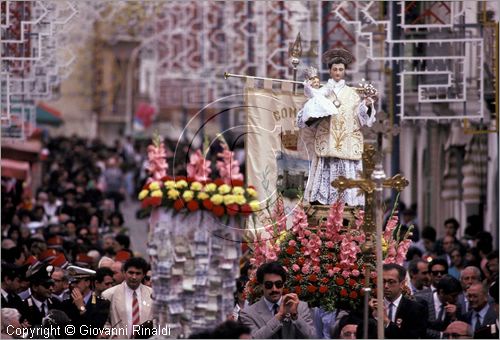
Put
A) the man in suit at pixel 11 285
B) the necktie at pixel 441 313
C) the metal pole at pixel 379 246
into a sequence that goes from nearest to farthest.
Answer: the metal pole at pixel 379 246
the necktie at pixel 441 313
the man in suit at pixel 11 285

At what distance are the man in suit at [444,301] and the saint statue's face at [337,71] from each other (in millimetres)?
2267

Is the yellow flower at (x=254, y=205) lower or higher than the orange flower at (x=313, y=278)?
higher

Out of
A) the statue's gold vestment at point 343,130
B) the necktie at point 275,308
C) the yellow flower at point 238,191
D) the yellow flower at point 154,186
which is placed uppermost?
the statue's gold vestment at point 343,130

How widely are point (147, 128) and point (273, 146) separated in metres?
63.4

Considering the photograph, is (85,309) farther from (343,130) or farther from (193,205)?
(343,130)

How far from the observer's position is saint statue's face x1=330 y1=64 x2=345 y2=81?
16922 mm

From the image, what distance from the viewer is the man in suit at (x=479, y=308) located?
1772 centimetres

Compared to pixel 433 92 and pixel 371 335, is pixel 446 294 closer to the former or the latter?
pixel 371 335

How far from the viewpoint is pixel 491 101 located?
86.2 ft

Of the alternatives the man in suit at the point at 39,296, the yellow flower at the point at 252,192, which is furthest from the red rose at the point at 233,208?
the man in suit at the point at 39,296

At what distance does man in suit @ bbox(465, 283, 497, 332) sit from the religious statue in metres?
1.64

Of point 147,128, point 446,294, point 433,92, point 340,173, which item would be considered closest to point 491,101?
point 433,92

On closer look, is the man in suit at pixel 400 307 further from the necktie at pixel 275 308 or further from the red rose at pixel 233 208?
the red rose at pixel 233 208

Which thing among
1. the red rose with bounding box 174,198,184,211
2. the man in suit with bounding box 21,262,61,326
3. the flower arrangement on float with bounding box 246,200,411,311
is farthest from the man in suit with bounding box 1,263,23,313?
the flower arrangement on float with bounding box 246,200,411,311
